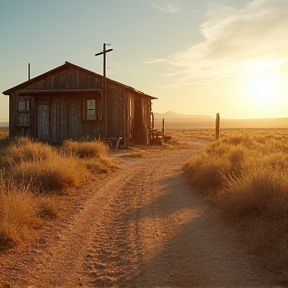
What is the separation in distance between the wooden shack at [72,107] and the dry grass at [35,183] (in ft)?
19.4

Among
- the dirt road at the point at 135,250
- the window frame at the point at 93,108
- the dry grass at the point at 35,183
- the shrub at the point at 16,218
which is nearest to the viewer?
the dirt road at the point at 135,250

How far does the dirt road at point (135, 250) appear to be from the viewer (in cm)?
505

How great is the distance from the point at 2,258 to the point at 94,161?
9696mm

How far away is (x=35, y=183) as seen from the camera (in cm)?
1064

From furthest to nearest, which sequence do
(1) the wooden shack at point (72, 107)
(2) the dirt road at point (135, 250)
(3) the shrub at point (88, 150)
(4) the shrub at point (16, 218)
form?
(1) the wooden shack at point (72, 107) → (3) the shrub at point (88, 150) → (4) the shrub at point (16, 218) → (2) the dirt road at point (135, 250)

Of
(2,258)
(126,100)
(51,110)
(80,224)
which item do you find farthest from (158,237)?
(51,110)

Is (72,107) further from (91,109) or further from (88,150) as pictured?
(88,150)

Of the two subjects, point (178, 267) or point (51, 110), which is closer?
point (178, 267)

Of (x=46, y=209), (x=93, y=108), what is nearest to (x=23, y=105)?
(x=93, y=108)

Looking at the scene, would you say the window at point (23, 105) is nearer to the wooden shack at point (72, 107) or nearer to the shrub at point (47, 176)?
the wooden shack at point (72, 107)

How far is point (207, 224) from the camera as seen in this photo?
7512 mm

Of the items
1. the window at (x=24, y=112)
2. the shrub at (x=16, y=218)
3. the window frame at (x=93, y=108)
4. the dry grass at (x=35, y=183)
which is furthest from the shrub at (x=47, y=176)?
the window at (x=24, y=112)

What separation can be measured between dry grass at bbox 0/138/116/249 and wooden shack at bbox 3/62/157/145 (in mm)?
5899

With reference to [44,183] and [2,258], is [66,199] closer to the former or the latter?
[44,183]
